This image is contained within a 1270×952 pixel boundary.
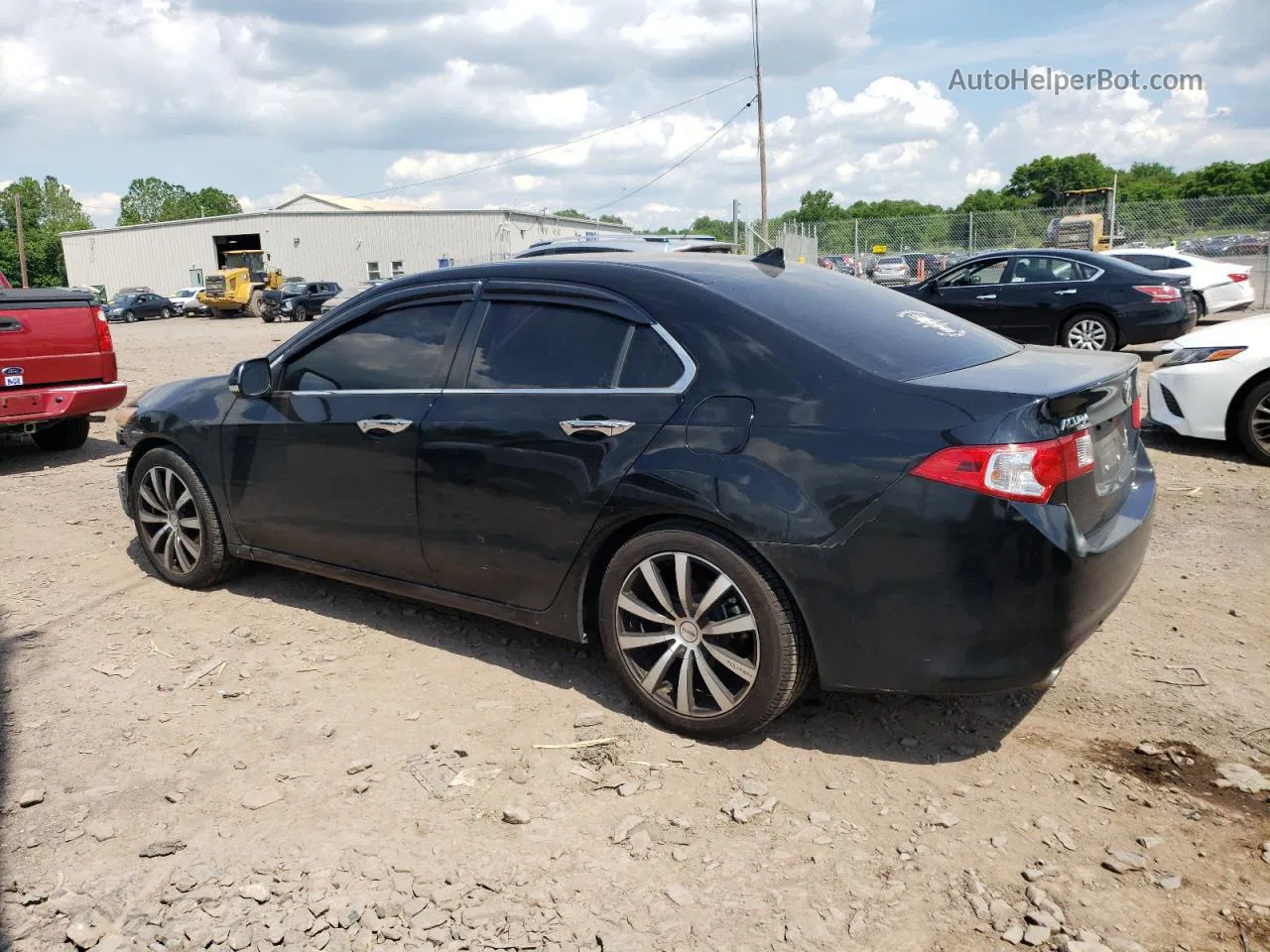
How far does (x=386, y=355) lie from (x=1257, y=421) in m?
6.24

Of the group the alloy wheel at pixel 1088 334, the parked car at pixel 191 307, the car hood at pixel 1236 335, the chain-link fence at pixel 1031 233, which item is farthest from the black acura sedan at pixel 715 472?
the parked car at pixel 191 307

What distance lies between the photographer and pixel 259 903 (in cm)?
270

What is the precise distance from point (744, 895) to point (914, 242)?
30.1 meters

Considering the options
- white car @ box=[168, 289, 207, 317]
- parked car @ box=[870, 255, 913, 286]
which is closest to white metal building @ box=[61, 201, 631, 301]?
white car @ box=[168, 289, 207, 317]

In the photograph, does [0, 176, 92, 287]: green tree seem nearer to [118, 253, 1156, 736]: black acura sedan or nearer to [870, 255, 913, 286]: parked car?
[870, 255, 913, 286]: parked car

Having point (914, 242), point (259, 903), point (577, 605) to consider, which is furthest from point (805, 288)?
point (914, 242)

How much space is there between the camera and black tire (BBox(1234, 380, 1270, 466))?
7164mm

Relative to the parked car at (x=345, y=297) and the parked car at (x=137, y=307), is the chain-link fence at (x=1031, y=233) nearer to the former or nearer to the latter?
the parked car at (x=345, y=297)

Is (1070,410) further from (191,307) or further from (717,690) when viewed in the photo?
(191,307)

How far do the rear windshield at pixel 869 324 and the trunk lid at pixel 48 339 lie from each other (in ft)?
21.9

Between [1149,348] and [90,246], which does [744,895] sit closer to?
[1149,348]

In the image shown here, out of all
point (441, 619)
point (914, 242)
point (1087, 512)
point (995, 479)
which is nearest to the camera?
point (995, 479)

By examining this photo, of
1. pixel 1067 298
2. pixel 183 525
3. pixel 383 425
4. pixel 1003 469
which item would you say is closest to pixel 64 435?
pixel 183 525

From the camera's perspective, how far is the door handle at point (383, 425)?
4027mm
